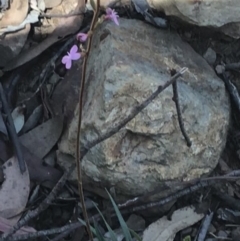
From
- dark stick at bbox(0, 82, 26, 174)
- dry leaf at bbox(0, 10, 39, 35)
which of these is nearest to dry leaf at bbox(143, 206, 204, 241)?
dark stick at bbox(0, 82, 26, 174)

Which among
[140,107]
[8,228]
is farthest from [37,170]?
[140,107]


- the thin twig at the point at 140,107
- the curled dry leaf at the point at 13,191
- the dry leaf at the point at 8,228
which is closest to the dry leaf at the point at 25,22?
the curled dry leaf at the point at 13,191

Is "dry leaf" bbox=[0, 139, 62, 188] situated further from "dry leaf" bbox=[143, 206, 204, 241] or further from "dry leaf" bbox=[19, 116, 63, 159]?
"dry leaf" bbox=[143, 206, 204, 241]

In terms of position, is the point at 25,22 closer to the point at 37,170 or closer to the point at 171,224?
the point at 37,170

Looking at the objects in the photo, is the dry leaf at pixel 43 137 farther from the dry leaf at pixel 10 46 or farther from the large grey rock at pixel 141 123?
the dry leaf at pixel 10 46

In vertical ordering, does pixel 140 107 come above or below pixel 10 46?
above
